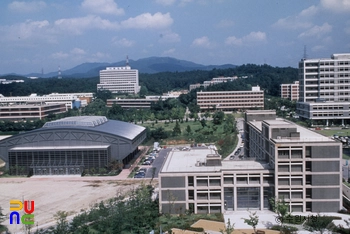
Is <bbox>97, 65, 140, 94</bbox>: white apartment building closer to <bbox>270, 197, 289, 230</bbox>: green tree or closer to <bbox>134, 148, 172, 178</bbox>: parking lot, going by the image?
<bbox>134, 148, 172, 178</bbox>: parking lot

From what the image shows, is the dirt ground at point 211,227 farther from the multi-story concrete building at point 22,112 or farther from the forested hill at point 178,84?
the forested hill at point 178,84

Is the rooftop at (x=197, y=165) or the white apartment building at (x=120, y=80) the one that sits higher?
the white apartment building at (x=120, y=80)

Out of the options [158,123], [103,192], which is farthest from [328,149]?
[158,123]

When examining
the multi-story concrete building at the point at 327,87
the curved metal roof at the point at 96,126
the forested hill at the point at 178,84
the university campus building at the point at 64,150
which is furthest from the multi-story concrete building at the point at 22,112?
the multi-story concrete building at the point at 327,87

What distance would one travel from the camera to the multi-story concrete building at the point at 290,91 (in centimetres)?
7006

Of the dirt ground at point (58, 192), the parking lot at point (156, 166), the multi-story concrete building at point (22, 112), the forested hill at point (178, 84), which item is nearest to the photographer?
the dirt ground at point (58, 192)

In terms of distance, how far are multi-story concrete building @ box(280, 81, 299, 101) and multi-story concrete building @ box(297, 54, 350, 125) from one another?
2446 centimetres

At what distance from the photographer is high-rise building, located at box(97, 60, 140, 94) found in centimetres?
9700

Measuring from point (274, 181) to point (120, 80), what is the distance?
305 feet

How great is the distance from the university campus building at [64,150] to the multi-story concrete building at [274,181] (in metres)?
9.94

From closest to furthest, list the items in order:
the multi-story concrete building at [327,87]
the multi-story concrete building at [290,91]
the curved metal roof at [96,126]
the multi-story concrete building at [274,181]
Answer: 1. the multi-story concrete building at [274,181]
2. the curved metal roof at [96,126]
3. the multi-story concrete building at [327,87]
4. the multi-story concrete building at [290,91]

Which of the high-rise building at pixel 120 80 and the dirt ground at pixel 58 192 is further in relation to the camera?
the high-rise building at pixel 120 80

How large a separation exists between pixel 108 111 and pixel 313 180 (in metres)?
43.1

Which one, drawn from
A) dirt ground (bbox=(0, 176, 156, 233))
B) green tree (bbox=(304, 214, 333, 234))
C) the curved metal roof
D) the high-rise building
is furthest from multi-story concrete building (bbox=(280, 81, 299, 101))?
green tree (bbox=(304, 214, 333, 234))
